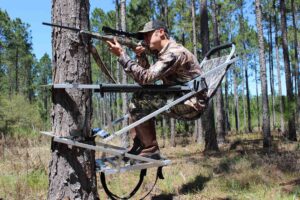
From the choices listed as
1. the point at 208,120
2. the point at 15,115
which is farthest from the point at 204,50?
the point at 15,115

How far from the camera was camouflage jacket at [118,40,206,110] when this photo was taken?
12.2 feet

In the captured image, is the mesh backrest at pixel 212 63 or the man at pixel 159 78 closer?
the man at pixel 159 78

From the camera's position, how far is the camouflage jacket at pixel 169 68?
3730 millimetres

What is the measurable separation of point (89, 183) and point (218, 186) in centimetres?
395

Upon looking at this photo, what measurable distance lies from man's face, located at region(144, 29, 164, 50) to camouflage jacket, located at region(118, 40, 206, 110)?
0.09 meters

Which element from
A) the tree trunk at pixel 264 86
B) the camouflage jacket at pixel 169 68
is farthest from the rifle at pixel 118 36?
the tree trunk at pixel 264 86

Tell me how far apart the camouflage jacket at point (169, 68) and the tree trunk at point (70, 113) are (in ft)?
1.45

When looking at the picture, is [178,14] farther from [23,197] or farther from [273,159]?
[23,197]

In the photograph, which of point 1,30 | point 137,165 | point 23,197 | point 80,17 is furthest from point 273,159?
point 1,30

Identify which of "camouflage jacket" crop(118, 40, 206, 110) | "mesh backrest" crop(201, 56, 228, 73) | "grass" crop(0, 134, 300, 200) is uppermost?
"mesh backrest" crop(201, 56, 228, 73)

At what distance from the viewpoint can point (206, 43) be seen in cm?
1391

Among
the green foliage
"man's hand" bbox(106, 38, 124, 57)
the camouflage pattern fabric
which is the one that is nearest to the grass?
the camouflage pattern fabric

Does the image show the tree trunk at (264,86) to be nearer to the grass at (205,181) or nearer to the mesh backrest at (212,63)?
the grass at (205,181)

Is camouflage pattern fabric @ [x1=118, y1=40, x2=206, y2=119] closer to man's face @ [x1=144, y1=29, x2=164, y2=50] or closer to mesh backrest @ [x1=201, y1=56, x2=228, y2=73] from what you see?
man's face @ [x1=144, y1=29, x2=164, y2=50]
